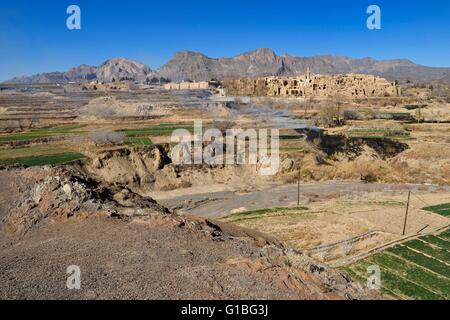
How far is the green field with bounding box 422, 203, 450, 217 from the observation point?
35.0 meters

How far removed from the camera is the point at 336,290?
16500 mm

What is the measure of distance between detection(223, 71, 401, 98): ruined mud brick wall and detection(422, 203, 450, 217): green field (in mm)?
82483

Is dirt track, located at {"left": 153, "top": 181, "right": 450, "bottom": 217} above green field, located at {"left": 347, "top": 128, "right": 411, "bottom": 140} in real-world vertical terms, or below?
below

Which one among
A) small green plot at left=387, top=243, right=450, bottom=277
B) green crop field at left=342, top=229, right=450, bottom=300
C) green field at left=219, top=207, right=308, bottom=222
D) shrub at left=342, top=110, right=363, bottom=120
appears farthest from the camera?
shrub at left=342, top=110, right=363, bottom=120

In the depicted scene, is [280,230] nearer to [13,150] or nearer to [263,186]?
[263,186]

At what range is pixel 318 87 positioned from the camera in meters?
125

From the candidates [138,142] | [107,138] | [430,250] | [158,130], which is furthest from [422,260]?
[158,130]

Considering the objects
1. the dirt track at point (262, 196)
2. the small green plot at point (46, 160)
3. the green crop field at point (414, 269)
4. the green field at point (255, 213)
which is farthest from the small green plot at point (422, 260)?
the small green plot at point (46, 160)

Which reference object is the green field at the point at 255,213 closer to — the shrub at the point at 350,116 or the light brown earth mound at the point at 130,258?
the light brown earth mound at the point at 130,258

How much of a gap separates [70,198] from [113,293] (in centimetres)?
980

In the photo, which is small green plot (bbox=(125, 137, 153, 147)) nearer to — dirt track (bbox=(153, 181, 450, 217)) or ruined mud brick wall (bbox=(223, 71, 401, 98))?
dirt track (bbox=(153, 181, 450, 217))

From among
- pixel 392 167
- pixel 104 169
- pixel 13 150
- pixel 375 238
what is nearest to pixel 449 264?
pixel 375 238

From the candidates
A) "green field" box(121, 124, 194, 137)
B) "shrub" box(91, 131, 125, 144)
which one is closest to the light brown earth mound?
"shrub" box(91, 131, 125, 144)

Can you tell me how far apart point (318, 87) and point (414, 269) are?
105 m
